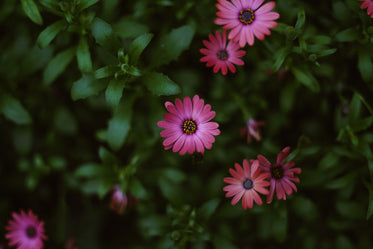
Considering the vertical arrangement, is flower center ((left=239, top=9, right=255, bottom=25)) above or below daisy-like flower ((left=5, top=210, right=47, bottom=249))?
above

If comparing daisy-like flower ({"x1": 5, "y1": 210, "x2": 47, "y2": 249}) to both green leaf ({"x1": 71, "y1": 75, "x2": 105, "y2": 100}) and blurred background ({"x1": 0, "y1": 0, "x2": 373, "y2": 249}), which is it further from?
green leaf ({"x1": 71, "y1": 75, "x2": 105, "y2": 100})

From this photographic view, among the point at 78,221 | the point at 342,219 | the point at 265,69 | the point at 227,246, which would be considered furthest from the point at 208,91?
the point at 78,221

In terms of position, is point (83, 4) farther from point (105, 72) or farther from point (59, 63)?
point (59, 63)

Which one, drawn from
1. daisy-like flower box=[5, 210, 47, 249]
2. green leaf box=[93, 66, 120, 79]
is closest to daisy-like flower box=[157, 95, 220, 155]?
green leaf box=[93, 66, 120, 79]

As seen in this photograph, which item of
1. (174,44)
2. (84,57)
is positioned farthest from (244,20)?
(84,57)

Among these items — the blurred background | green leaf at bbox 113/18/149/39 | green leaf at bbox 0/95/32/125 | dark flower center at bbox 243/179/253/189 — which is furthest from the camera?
green leaf at bbox 0/95/32/125
